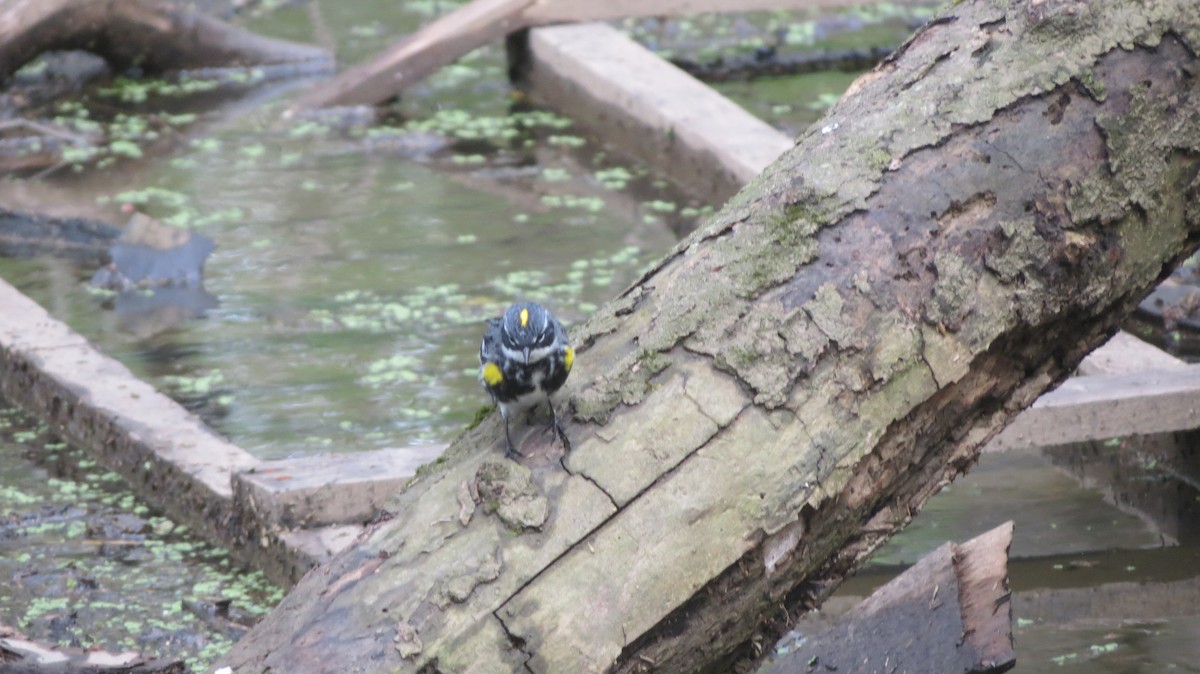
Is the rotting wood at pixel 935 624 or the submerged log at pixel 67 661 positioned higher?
the rotting wood at pixel 935 624

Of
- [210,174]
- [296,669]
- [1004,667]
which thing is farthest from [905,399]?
[210,174]

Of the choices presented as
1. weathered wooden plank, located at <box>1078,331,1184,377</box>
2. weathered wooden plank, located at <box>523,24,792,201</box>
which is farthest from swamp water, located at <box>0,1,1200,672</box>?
weathered wooden plank, located at <box>1078,331,1184,377</box>

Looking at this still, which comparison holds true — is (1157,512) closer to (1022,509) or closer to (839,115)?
(1022,509)

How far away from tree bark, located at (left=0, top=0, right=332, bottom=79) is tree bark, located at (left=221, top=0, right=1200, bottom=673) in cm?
754

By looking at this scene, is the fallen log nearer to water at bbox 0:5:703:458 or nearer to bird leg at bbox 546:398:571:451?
water at bbox 0:5:703:458

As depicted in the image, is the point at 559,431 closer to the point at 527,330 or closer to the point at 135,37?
the point at 527,330

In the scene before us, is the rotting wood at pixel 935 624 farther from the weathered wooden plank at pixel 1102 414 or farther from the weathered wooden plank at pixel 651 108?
the weathered wooden plank at pixel 651 108

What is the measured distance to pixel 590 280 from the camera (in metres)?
6.96

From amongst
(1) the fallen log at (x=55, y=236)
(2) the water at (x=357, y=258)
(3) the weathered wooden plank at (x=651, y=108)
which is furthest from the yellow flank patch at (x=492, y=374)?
(1) the fallen log at (x=55, y=236)

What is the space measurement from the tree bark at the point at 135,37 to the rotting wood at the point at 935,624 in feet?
25.3

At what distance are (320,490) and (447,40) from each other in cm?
607

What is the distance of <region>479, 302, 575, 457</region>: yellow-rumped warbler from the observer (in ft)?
9.37

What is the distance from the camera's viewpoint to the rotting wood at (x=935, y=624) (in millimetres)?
3166

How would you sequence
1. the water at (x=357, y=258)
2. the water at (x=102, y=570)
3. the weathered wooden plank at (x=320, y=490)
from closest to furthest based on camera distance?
the water at (x=102, y=570) < the weathered wooden plank at (x=320, y=490) < the water at (x=357, y=258)
